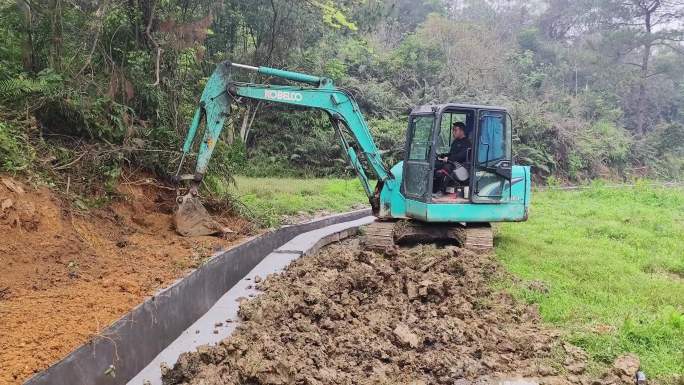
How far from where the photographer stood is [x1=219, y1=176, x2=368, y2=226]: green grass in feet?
30.7

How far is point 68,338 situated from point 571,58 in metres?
35.9

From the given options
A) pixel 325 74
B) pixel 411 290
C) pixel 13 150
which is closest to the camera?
pixel 13 150

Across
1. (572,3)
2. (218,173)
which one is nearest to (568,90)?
(572,3)

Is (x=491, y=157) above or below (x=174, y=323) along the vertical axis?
above

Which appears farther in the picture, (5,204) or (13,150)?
(13,150)

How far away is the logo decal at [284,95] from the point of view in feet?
25.5

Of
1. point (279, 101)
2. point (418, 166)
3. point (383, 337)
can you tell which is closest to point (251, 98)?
point (279, 101)

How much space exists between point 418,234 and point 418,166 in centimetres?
110

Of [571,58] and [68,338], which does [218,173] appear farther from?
[571,58]

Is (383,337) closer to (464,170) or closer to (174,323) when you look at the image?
(174,323)

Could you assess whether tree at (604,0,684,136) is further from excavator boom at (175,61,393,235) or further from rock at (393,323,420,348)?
rock at (393,323,420,348)

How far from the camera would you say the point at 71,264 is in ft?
17.1

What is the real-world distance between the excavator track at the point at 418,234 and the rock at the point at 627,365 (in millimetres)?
4053

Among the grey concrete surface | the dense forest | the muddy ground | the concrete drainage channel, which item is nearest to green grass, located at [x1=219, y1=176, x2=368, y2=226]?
the grey concrete surface
